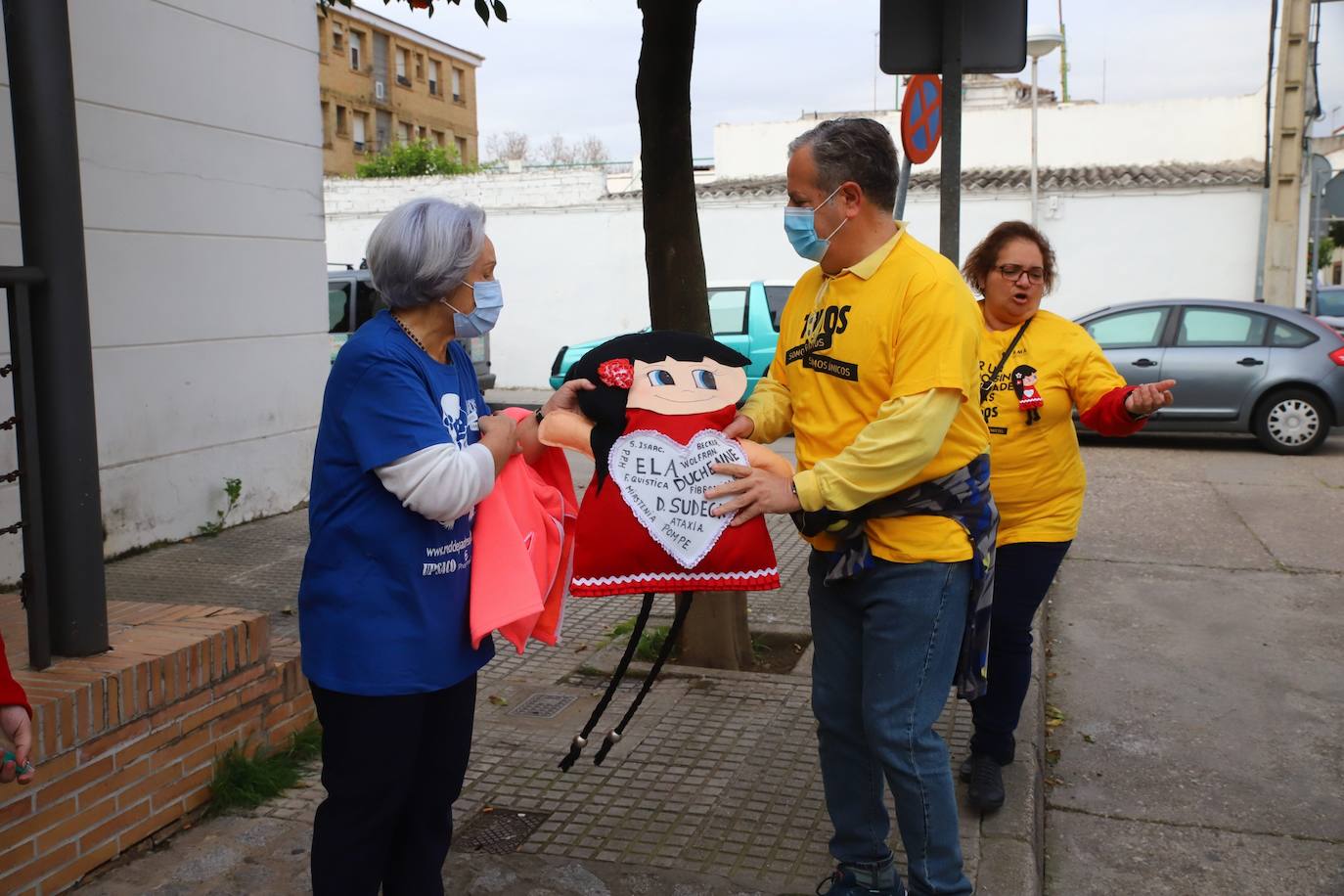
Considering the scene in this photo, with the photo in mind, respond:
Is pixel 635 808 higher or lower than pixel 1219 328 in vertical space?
lower

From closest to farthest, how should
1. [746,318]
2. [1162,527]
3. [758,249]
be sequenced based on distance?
[1162,527], [746,318], [758,249]

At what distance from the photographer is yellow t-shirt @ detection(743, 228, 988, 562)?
8.86 ft

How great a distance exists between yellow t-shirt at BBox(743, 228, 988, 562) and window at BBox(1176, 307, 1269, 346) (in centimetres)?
1068

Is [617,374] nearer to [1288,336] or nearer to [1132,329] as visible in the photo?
[1132,329]

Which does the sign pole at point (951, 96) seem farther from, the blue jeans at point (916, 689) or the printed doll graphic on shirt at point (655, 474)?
the blue jeans at point (916, 689)

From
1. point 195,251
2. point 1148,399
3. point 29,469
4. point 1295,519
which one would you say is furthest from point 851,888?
point 1295,519

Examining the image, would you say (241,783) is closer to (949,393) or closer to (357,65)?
(949,393)

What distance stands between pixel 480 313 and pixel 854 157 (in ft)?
3.08

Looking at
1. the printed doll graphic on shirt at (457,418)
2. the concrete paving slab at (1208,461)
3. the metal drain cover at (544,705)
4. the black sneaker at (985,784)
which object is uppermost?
the printed doll graphic on shirt at (457,418)

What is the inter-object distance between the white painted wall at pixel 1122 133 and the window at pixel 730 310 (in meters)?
9.12

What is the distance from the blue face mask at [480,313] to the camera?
2.70 meters

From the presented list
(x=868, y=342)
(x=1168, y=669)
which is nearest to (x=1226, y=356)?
(x=1168, y=669)

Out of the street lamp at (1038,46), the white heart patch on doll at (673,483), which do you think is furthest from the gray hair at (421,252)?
the street lamp at (1038,46)

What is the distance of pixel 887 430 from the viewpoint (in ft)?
8.71
